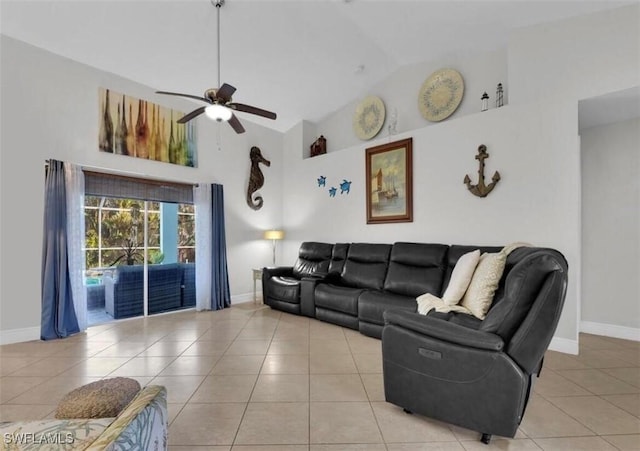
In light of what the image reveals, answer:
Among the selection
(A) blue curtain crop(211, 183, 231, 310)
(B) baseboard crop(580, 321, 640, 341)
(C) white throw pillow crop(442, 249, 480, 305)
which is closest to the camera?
(C) white throw pillow crop(442, 249, 480, 305)

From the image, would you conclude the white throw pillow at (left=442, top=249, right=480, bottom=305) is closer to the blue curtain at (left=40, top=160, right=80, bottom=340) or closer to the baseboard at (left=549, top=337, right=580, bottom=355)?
the baseboard at (left=549, top=337, right=580, bottom=355)

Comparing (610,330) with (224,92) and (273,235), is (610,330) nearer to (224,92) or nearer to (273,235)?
(273,235)

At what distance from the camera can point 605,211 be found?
12.2 feet

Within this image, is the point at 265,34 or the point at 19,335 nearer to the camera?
the point at 19,335

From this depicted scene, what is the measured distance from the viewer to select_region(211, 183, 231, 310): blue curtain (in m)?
5.03

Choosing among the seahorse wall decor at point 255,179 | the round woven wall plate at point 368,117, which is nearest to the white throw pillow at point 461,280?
the round woven wall plate at point 368,117

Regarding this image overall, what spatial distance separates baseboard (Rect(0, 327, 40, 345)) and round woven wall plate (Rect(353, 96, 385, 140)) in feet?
16.8

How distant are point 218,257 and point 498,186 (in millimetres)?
4155

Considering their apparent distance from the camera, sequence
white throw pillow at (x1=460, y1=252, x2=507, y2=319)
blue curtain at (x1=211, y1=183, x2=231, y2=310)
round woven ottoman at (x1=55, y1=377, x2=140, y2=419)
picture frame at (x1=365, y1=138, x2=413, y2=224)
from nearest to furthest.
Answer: round woven ottoman at (x1=55, y1=377, x2=140, y2=419), white throw pillow at (x1=460, y1=252, x2=507, y2=319), picture frame at (x1=365, y1=138, x2=413, y2=224), blue curtain at (x1=211, y1=183, x2=231, y2=310)

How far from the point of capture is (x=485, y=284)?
2.38m

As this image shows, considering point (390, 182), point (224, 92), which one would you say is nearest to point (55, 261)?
point (224, 92)

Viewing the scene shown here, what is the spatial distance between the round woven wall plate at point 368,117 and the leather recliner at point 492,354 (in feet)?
12.5

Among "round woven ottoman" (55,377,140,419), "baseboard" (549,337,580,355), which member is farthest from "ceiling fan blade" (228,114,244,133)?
"baseboard" (549,337,580,355)

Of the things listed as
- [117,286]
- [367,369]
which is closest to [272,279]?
[117,286]
